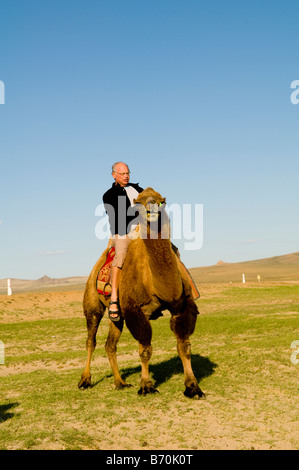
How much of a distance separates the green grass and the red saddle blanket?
5.91ft

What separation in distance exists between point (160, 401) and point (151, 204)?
3.10 m

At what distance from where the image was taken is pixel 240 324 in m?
16.4

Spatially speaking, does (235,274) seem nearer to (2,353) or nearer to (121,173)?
(2,353)

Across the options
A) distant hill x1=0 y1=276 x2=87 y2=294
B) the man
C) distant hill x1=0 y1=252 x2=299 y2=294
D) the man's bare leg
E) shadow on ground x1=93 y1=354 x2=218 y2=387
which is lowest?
distant hill x1=0 y1=276 x2=87 y2=294

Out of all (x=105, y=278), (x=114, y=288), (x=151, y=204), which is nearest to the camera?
(x=151, y=204)

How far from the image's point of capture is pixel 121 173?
7.54 m

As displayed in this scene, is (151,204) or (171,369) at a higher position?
(151,204)

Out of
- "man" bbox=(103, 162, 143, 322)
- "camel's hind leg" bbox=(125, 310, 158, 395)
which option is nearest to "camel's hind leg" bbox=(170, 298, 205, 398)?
"camel's hind leg" bbox=(125, 310, 158, 395)

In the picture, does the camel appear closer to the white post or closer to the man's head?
Result: the man's head

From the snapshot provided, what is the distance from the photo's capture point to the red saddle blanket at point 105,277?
7832mm

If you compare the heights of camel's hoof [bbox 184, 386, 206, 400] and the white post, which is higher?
camel's hoof [bbox 184, 386, 206, 400]

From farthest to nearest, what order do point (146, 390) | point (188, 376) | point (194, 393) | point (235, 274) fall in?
point (235, 274), point (146, 390), point (188, 376), point (194, 393)

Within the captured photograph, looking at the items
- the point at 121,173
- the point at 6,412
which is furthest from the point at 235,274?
the point at 6,412

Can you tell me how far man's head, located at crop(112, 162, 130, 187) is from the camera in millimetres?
7559
